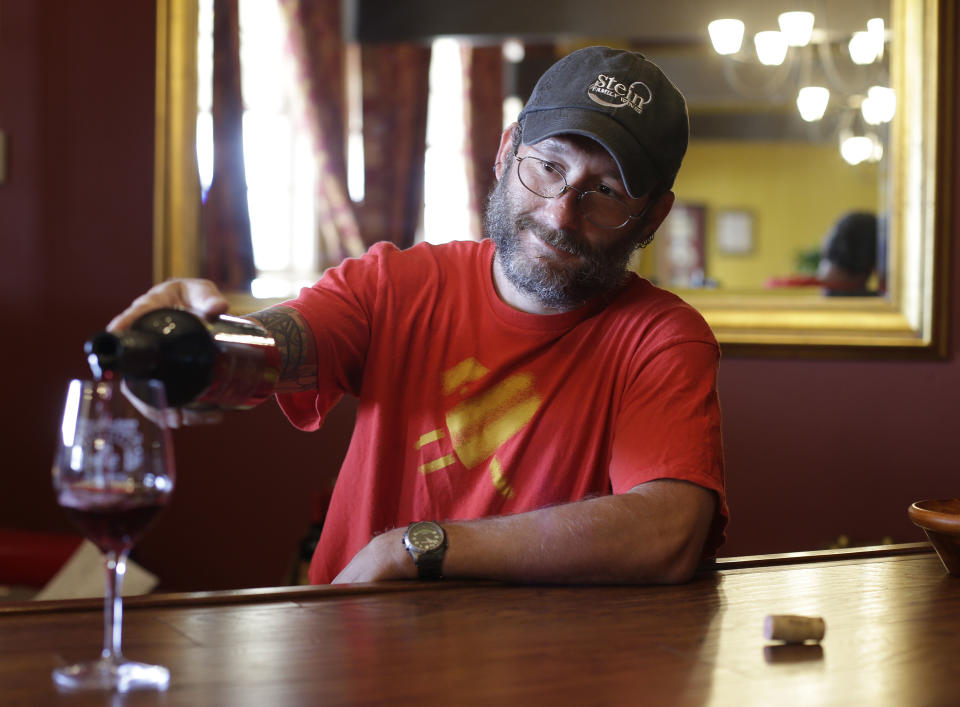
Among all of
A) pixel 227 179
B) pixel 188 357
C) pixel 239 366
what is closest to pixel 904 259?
pixel 227 179

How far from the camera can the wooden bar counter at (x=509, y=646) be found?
76 cm

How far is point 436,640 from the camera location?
2.92 feet

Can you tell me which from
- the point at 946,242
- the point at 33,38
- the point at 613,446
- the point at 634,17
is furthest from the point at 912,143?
the point at 33,38

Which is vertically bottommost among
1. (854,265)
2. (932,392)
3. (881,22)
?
(932,392)

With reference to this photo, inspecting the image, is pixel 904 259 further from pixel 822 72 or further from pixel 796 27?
pixel 796 27

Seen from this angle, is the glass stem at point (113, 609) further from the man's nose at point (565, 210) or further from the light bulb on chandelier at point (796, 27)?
the light bulb on chandelier at point (796, 27)

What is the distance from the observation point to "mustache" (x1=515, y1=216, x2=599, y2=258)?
4.86ft

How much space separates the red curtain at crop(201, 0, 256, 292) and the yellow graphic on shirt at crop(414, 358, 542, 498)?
5.68 feet

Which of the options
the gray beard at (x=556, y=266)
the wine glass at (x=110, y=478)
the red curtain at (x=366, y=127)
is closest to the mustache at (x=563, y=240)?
the gray beard at (x=556, y=266)

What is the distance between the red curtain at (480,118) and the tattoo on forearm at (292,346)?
2.22 m

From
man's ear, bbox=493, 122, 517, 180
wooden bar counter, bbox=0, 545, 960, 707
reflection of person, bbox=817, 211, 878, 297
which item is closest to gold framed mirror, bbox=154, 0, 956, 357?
reflection of person, bbox=817, 211, 878, 297

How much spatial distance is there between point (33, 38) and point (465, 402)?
208cm

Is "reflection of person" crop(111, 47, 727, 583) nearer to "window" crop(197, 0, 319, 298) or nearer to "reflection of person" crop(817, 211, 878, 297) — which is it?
"reflection of person" crop(817, 211, 878, 297)

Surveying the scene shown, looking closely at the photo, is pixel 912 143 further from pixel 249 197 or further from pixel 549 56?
pixel 249 197
